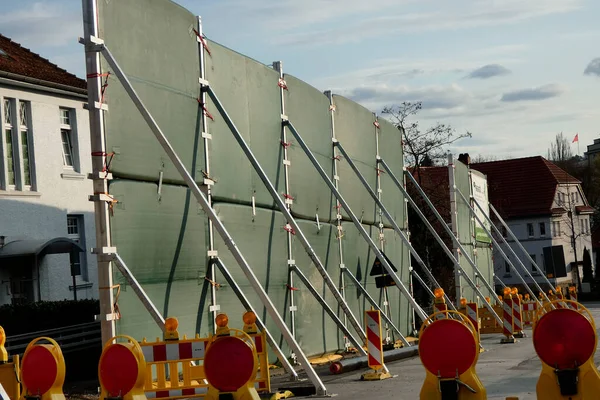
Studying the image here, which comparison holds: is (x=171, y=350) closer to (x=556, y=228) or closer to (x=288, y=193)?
(x=288, y=193)

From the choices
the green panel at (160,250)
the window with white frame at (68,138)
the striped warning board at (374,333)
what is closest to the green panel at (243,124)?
the green panel at (160,250)

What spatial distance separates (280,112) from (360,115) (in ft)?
17.7

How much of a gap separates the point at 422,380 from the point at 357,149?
872 centimetres

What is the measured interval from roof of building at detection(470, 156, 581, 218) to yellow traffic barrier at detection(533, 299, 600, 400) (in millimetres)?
75527

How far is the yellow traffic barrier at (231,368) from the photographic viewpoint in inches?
344

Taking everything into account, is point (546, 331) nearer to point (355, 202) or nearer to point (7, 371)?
point (7, 371)

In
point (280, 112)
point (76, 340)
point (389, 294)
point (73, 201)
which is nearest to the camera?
point (280, 112)

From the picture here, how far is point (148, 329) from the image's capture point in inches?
503

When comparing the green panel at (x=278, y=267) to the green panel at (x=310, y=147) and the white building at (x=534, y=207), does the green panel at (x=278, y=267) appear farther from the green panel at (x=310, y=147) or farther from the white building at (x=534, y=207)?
the white building at (x=534, y=207)

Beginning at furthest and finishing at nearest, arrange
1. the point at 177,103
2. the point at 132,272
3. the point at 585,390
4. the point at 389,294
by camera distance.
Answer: the point at 389,294 < the point at 177,103 < the point at 132,272 < the point at 585,390

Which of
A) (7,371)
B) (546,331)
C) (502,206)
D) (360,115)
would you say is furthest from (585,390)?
(502,206)

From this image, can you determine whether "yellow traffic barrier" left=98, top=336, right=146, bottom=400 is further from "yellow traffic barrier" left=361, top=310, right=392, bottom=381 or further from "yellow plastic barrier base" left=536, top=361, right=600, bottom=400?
"yellow traffic barrier" left=361, top=310, right=392, bottom=381

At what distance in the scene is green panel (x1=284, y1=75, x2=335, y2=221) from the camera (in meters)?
18.4

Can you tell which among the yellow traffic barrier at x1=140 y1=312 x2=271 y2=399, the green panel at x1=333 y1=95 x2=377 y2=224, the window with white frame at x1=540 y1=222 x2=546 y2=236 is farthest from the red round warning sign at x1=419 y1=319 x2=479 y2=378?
the window with white frame at x1=540 y1=222 x2=546 y2=236
